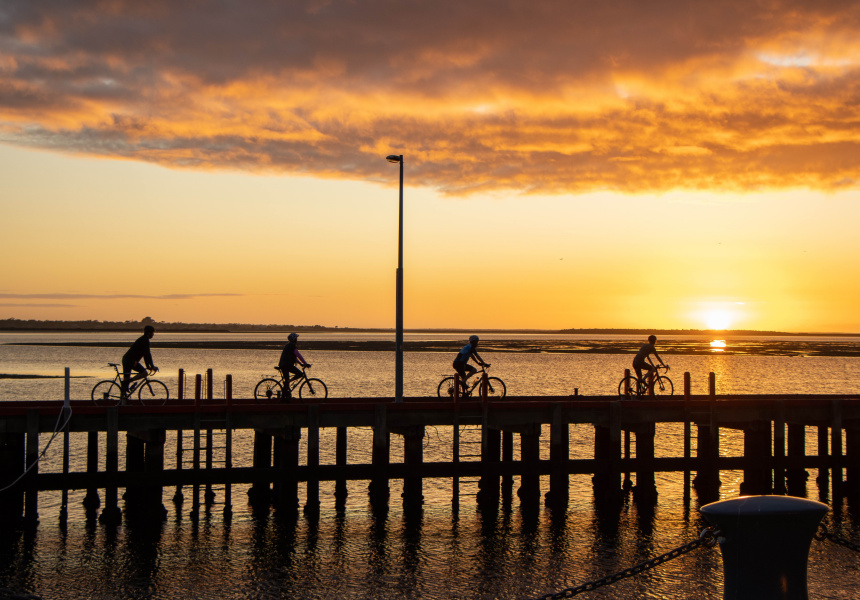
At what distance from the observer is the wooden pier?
60.5 feet

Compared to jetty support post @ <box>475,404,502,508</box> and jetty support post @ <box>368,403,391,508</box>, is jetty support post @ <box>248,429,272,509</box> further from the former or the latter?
jetty support post @ <box>475,404,502,508</box>

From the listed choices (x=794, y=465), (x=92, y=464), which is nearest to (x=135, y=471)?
(x=92, y=464)

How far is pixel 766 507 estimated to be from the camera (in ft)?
24.7

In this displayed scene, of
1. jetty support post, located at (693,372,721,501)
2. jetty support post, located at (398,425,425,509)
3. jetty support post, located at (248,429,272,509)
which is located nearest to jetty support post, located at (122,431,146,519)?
jetty support post, located at (248,429,272,509)

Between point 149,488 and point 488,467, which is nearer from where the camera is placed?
point 149,488

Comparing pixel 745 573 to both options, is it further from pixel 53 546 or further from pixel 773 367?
pixel 773 367

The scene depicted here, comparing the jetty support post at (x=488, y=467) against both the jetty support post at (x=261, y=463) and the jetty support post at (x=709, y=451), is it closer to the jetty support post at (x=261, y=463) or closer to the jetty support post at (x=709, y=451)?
the jetty support post at (x=709, y=451)

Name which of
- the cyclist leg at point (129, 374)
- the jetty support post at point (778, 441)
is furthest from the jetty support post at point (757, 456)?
the cyclist leg at point (129, 374)

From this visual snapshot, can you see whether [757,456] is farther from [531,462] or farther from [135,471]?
[135,471]

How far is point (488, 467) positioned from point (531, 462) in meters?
1.28

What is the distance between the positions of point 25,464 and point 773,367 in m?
106

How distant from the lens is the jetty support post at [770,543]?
7.54 metres

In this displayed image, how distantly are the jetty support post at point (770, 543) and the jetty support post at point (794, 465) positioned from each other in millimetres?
16415

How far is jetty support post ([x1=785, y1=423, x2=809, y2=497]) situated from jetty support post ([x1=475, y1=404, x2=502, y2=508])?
8.14 metres
